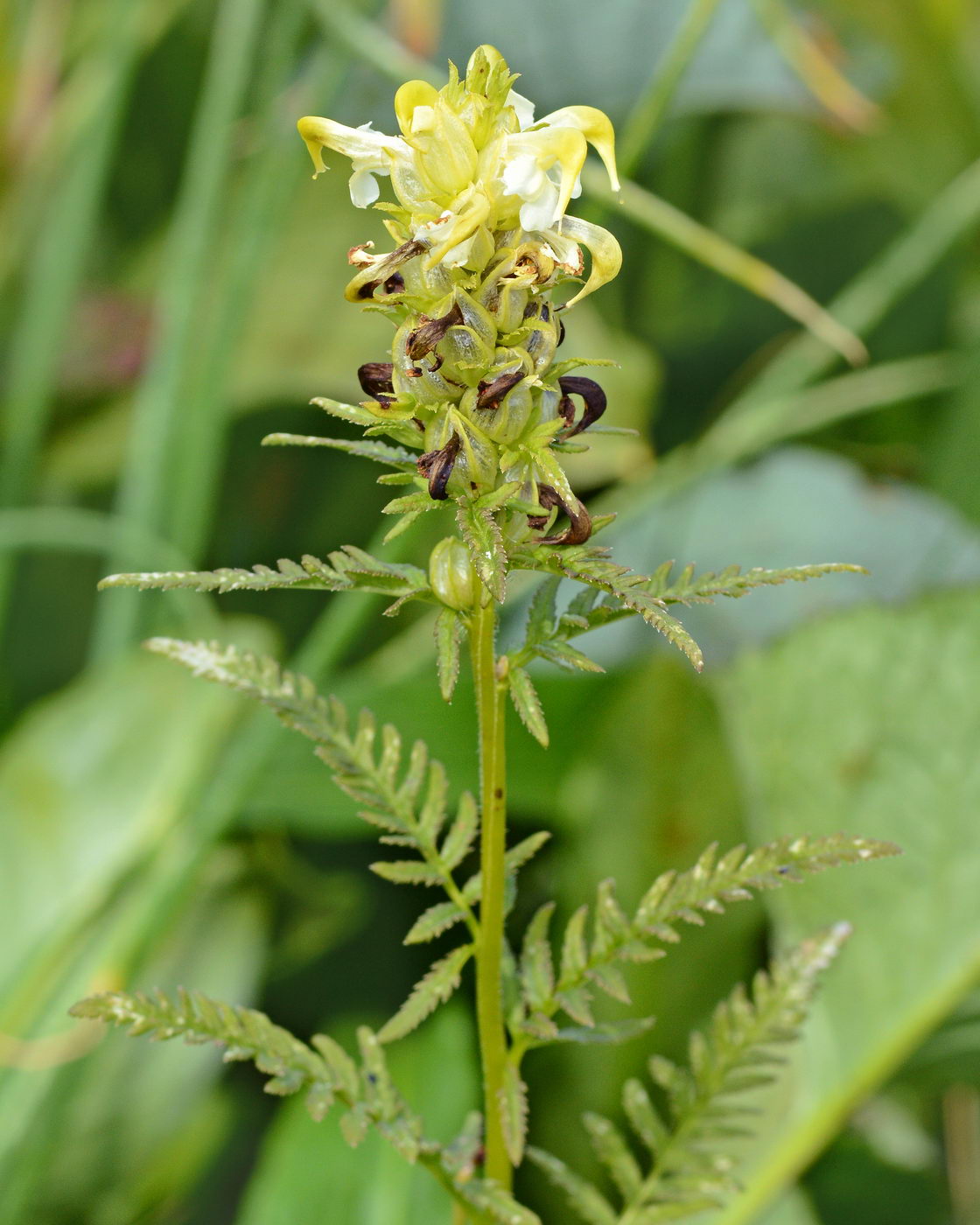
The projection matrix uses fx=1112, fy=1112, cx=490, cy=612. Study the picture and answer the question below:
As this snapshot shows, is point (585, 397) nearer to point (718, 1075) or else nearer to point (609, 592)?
point (609, 592)

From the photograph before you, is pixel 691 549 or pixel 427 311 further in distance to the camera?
pixel 691 549

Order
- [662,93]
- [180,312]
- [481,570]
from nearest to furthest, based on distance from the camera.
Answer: [481,570] → [662,93] → [180,312]

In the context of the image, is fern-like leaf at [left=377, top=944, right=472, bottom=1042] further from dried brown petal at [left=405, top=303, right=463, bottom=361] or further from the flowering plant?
dried brown petal at [left=405, top=303, right=463, bottom=361]

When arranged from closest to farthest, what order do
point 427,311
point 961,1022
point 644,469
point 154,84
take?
point 427,311 → point 961,1022 → point 644,469 → point 154,84

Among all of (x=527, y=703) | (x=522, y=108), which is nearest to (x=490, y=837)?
(x=527, y=703)

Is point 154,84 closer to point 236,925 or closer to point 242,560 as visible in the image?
point 242,560

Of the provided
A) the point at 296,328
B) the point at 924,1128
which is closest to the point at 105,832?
the point at 296,328

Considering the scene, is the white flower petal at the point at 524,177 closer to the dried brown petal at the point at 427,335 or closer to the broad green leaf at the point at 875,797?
the dried brown petal at the point at 427,335

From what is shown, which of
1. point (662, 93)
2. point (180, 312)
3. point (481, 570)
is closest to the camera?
point (481, 570)
